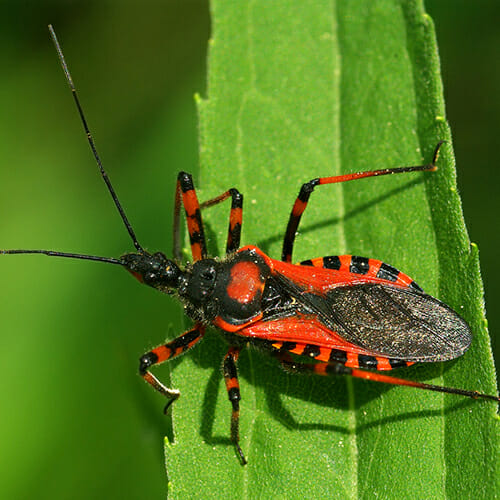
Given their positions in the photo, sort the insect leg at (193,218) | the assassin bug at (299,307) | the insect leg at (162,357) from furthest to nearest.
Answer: the insect leg at (193,218), the insect leg at (162,357), the assassin bug at (299,307)

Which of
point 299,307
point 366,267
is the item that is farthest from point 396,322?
point 299,307

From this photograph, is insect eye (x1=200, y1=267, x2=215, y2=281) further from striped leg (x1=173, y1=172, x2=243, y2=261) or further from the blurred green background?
the blurred green background

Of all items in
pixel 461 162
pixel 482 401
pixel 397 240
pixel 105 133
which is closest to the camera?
pixel 482 401

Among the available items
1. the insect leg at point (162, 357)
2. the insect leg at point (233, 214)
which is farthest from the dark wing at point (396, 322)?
the insect leg at point (162, 357)

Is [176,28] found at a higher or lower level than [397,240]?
Result: higher

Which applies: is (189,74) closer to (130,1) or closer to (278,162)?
(130,1)

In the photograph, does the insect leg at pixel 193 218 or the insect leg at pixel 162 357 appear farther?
the insect leg at pixel 193 218

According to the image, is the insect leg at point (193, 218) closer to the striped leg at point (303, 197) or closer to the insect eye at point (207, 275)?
the insect eye at point (207, 275)

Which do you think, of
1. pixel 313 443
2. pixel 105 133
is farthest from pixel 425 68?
pixel 105 133

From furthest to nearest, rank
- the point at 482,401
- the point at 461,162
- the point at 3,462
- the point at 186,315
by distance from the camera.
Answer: the point at 461,162 < the point at 3,462 < the point at 186,315 < the point at 482,401
